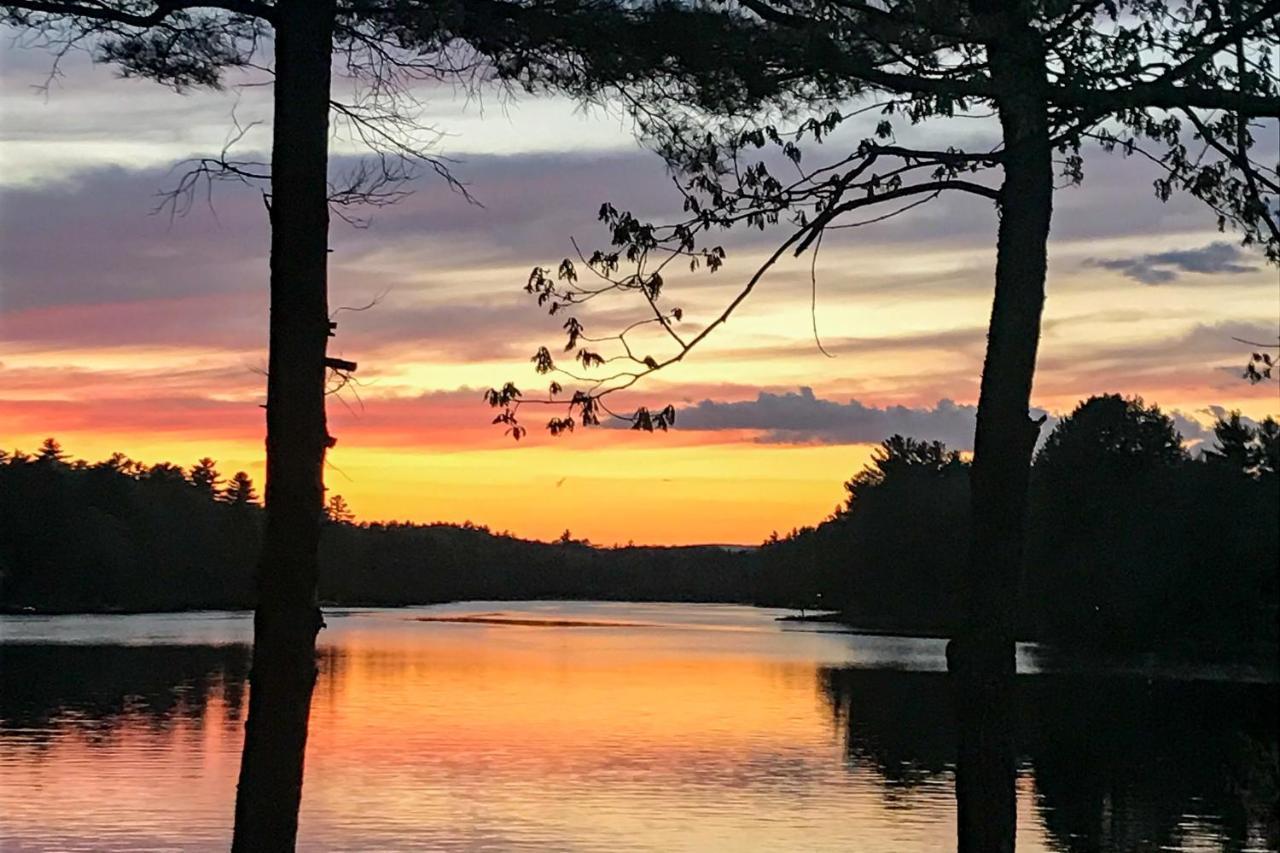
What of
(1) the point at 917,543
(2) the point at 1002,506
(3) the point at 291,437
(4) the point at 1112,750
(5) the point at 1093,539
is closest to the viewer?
(3) the point at 291,437

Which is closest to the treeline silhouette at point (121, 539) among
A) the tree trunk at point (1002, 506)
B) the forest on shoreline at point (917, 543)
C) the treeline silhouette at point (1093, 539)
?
the forest on shoreline at point (917, 543)

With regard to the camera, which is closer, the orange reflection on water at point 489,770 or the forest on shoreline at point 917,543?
the orange reflection on water at point 489,770

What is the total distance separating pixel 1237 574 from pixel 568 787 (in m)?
25.8

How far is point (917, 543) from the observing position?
10856 cm

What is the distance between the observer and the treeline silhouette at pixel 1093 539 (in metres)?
56.5

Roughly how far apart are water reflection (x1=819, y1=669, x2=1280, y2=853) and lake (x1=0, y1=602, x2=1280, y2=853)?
79 mm

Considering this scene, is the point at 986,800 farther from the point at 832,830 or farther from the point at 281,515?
the point at 832,830

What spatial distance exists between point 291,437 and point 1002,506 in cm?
353

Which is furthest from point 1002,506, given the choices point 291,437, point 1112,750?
point 1112,750

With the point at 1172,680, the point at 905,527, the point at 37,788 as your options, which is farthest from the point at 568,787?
the point at 905,527

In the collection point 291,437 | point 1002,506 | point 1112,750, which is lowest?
point 1112,750

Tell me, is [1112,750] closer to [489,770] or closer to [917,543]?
[489,770]

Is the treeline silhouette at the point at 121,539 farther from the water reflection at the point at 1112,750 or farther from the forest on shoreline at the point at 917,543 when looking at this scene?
the water reflection at the point at 1112,750

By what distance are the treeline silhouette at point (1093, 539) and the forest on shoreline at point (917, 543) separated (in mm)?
120
